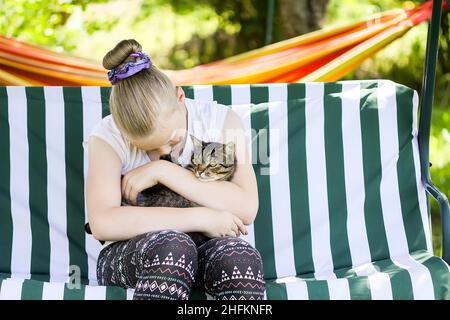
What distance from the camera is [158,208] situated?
2.14 m

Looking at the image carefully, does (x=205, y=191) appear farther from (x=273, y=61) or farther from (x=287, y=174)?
(x=273, y=61)

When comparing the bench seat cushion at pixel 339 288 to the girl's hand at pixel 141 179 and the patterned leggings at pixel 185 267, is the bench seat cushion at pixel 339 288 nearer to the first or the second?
the patterned leggings at pixel 185 267

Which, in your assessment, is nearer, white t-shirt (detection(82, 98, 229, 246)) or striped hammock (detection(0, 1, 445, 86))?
white t-shirt (detection(82, 98, 229, 246))

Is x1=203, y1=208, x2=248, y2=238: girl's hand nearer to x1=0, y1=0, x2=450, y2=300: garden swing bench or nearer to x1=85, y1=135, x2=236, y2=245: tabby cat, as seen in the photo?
x1=85, y1=135, x2=236, y2=245: tabby cat

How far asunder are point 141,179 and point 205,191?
7.5 inches

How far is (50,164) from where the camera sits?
2.66 m

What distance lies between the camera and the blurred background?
3586mm

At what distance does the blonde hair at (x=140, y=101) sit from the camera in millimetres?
2074

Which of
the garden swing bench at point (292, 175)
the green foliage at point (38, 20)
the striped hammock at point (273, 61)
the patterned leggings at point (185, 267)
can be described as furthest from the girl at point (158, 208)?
the green foliage at point (38, 20)

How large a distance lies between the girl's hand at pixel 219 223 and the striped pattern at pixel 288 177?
0.47 meters

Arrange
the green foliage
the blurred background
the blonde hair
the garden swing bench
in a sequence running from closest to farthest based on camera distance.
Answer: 1. the blonde hair
2. the garden swing bench
3. the green foliage
4. the blurred background

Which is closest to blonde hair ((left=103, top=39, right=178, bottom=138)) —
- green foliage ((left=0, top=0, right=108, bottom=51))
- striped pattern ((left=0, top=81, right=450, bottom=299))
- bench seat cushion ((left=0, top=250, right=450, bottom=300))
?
bench seat cushion ((left=0, top=250, right=450, bottom=300))

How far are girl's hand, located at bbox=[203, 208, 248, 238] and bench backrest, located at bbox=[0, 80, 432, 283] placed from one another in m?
0.48

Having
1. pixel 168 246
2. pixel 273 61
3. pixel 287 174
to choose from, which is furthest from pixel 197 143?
pixel 273 61
